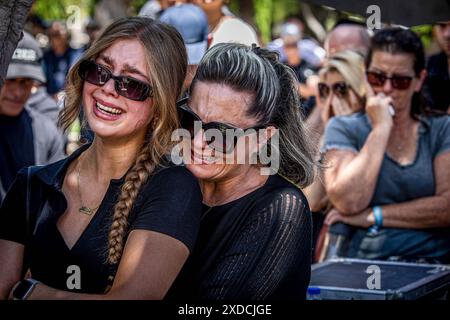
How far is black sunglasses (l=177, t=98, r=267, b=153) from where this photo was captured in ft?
9.49

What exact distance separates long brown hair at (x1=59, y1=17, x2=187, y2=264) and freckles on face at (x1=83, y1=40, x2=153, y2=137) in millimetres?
25

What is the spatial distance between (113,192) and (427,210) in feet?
7.39

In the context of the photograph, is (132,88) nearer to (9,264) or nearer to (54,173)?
(54,173)

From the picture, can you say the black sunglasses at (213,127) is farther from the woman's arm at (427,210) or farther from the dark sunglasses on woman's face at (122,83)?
the woman's arm at (427,210)

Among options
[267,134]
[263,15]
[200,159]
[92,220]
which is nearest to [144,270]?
[92,220]

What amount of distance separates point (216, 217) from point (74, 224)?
500mm

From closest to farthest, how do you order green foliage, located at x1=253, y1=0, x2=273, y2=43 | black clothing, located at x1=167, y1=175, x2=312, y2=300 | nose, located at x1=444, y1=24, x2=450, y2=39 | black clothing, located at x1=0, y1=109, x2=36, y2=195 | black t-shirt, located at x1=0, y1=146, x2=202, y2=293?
black t-shirt, located at x1=0, y1=146, x2=202, y2=293 < black clothing, located at x1=167, y1=175, x2=312, y2=300 < black clothing, located at x1=0, y1=109, x2=36, y2=195 < nose, located at x1=444, y1=24, x2=450, y2=39 < green foliage, located at x1=253, y1=0, x2=273, y2=43

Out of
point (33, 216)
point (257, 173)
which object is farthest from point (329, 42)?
point (33, 216)

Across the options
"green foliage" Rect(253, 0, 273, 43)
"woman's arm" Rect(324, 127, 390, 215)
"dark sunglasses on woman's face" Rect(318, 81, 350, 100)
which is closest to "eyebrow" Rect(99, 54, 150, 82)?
"woman's arm" Rect(324, 127, 390, 215)

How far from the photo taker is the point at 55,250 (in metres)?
2.76

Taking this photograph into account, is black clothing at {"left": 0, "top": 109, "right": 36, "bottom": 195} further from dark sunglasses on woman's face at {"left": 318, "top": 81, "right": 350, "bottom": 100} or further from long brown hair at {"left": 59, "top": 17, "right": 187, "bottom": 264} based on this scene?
long brown hair at {"left": 59, "top": 17, "right": 187, "bottom": 264}

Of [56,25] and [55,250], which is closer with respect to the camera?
[55,250]

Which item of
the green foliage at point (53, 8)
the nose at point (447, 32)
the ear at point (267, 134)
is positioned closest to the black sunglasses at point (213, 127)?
the ear at point (267, 134)

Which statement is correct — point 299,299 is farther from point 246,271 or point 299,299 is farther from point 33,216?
point 33,216
